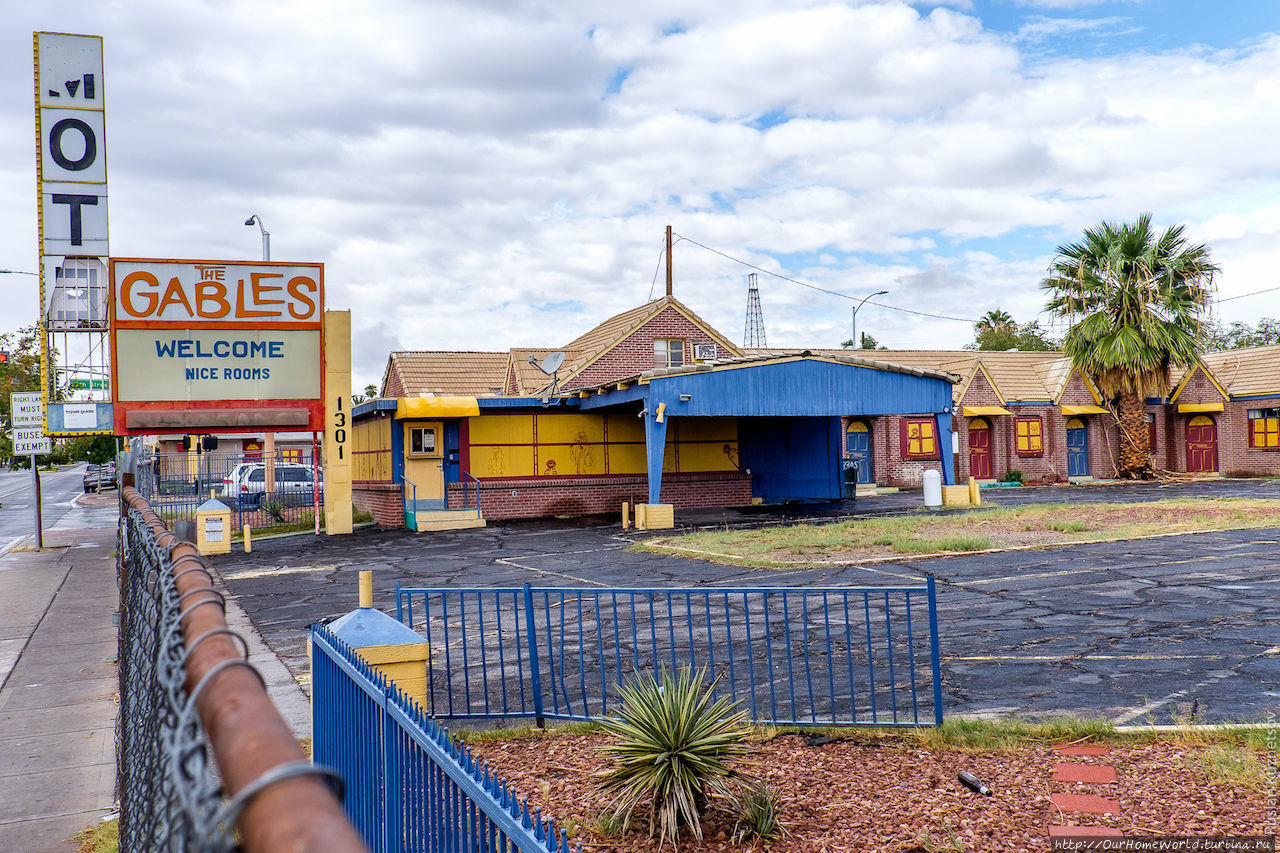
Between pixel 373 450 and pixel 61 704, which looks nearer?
pixel 61 704

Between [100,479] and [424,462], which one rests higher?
[424,462]

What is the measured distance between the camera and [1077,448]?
133 feet

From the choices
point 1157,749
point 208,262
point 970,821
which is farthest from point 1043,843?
point 208,262

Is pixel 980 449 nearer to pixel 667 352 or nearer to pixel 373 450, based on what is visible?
pixel 667 352

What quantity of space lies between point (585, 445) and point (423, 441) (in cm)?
502

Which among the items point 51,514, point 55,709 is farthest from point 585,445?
point 51,514

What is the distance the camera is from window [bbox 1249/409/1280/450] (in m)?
40.2

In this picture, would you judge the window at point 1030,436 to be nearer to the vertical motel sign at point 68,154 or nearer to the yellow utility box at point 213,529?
the yellow utility box at point 213,529

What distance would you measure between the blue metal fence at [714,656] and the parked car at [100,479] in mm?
Answer: 53836

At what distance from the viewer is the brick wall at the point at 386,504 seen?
27016 mm

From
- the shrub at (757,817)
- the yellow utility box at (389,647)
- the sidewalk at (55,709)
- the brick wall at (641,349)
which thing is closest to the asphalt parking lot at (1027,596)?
the sidewalk at (55,709)

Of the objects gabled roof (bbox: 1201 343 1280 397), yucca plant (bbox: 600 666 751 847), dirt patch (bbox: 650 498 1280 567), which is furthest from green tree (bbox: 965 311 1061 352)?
yucca plant (bbox: 600 666 751 847)

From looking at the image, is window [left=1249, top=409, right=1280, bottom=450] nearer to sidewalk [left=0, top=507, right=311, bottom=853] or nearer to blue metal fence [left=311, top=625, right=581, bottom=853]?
sidewalk [left=0, top=507, right=311, bottom=853]

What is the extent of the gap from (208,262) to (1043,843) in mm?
20798
